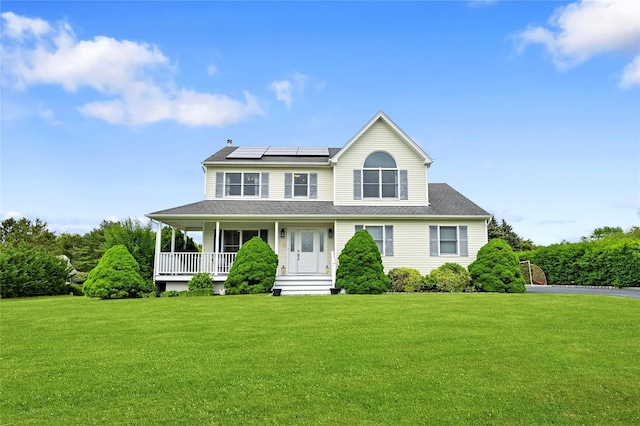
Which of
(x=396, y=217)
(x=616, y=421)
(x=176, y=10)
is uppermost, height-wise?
(x=176, y=10)

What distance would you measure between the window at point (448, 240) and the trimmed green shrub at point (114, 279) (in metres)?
13.6

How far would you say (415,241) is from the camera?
21.1 metres

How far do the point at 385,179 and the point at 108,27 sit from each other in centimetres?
1423

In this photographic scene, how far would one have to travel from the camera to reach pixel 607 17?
49.8 feet

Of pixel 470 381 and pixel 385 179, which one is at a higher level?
pixel 385 179

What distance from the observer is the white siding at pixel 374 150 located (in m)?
22.3

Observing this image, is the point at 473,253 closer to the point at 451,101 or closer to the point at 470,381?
the point at 451,101

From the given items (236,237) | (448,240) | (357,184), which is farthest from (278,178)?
(448,240)

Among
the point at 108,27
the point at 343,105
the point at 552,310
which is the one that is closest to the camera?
the point at 552,310

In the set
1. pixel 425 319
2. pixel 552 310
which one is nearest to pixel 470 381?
pixel 425 319

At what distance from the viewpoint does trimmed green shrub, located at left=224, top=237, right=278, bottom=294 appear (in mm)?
17922

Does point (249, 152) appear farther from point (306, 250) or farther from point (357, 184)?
point (306, 250)

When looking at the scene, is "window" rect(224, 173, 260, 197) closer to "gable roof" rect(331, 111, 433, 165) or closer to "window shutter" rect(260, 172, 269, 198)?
"window shutter" rect(260, 172, 269, 198)

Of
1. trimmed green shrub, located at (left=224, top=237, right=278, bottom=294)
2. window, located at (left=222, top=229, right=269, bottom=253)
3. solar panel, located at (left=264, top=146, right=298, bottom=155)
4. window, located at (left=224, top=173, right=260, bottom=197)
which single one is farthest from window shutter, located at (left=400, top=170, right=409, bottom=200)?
trimmed green shrub, located at (left=224, top=237, right=278, bottom=294)
